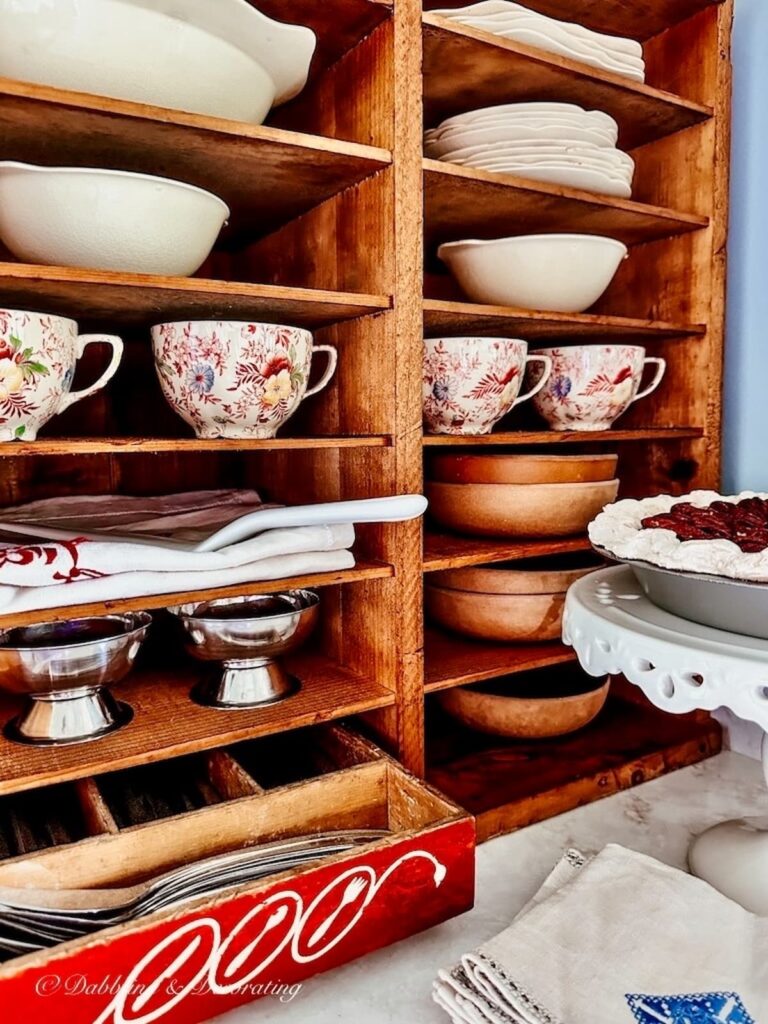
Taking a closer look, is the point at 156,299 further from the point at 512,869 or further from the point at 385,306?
the point at 512,869

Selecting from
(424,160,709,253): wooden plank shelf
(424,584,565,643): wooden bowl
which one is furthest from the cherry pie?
(424,160,709,253): wooden plank shelf

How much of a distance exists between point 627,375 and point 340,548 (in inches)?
20.2

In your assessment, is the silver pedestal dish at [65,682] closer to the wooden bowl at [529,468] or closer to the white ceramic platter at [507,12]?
the wooden bowl at [529,468]

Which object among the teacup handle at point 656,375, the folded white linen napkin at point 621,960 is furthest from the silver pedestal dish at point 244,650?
the teacup handle at point 656,375

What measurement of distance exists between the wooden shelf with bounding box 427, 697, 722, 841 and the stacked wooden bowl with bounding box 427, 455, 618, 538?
0.32 m

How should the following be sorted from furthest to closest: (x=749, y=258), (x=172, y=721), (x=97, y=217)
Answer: (x=749, y=258) < (x=172, y=721) < (x=97, y=217)

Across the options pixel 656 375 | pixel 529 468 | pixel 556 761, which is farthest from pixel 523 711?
pixel 656 375

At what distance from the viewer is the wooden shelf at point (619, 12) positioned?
3.86 ft

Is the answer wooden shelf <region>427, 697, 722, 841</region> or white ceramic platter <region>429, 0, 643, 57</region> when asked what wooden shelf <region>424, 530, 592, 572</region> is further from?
white ceramic platter <region>429, 0, 643, 57</region>

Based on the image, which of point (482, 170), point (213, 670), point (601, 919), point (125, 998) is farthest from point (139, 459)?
point (601, 919)

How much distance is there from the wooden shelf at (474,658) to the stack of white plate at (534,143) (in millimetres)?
660

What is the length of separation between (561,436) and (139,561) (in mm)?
604

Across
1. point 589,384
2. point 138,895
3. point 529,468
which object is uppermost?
point 589,384

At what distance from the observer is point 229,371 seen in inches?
33.9
